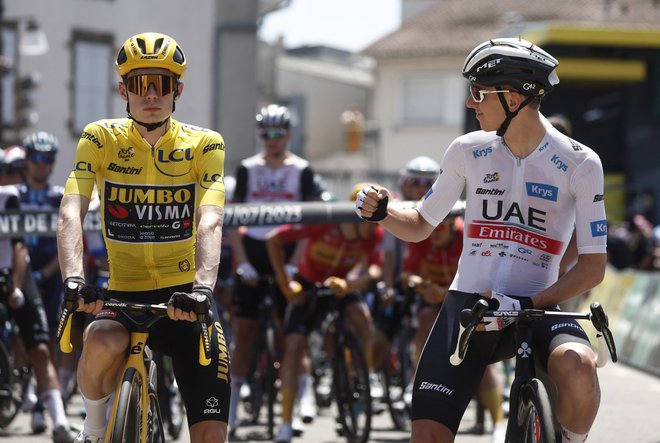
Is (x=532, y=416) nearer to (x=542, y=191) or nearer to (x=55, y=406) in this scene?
(x=542, y=191)

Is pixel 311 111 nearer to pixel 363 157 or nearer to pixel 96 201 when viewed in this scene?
pixel 363 157

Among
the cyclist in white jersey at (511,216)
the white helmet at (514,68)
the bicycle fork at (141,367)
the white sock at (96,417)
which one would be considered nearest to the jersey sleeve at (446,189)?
the cyclist in white jersey at (511,216)

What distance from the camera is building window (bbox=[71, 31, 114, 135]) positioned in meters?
33.7

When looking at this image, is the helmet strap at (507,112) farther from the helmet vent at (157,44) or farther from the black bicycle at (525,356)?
the helmet vent at (157,44)

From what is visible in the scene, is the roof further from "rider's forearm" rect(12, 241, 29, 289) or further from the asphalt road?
"rider's forearm" rect(12, 241, 29, 289)

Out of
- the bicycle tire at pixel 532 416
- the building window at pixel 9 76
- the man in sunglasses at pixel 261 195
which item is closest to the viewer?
the bicycle tire at pixel 532 416

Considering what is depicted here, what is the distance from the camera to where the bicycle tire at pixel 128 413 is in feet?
18.3

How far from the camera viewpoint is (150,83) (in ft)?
20.1

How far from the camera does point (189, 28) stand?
37.2 m

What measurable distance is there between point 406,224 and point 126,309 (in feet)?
4.11

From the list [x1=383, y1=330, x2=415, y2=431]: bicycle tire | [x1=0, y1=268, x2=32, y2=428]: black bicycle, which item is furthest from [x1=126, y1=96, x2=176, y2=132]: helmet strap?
[x1=383, y1=330, x2=415, y2=431]: bicycle tire

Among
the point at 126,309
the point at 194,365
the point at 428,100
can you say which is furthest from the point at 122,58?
the point at 428,100

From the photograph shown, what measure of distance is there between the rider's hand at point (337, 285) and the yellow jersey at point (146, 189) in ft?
13.3

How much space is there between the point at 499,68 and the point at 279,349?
577 cm
